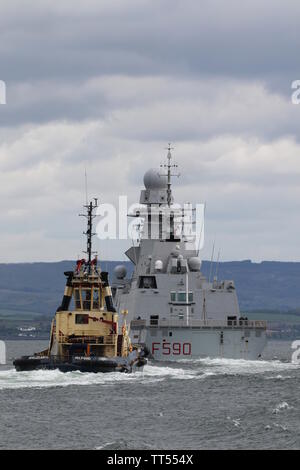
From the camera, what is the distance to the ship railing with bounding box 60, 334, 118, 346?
76.3m

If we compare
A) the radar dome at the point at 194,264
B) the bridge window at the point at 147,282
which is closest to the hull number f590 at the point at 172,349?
the bridge window at the point at 147,282

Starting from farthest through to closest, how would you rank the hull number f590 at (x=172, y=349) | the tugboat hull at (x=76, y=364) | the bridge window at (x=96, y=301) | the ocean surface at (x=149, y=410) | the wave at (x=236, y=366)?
the hull number f590 at (x=172, y=349) → the wave at (x=236, y=366) → the bridge window at (x=96, y=301) → the tugboat hull at (x=76, y=364) → the ocean surface at (x=149, y=410)

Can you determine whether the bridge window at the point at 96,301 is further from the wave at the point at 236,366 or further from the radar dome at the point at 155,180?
the radar dome at the point at 155,180

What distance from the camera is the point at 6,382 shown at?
68688 millimetres

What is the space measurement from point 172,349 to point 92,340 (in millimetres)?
20901

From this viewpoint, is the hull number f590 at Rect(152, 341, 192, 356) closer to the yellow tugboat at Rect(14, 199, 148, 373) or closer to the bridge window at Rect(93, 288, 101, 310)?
the yellow tugboat at Rect(14, 199, 148, 373)

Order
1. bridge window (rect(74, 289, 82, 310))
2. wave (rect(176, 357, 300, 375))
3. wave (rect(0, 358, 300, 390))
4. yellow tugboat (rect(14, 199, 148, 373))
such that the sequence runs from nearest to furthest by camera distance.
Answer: wave (rect(0, 358, 300, 390)) → yellow tugboat (rect(14, 199, 148, 373)) → bridge window (rect(74, 289, 82, 310)) → wave (rect(176, 357, 300, 375))

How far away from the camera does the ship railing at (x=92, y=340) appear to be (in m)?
76.3

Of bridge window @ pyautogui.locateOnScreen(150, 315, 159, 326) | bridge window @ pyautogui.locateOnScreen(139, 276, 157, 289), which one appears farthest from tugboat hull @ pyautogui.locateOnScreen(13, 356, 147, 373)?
bridge window @ pyautogui.locateOnScreen(139, 276, 157, 289)

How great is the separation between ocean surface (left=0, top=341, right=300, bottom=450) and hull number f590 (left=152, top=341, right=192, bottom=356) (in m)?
16.1

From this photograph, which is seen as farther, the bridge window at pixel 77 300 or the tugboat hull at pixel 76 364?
the bridge window at pixel 77 300

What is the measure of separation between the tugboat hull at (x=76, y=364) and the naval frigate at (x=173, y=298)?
23.4 metres
